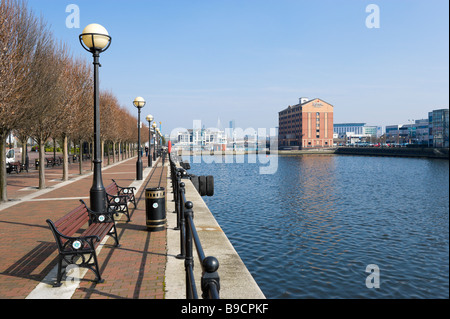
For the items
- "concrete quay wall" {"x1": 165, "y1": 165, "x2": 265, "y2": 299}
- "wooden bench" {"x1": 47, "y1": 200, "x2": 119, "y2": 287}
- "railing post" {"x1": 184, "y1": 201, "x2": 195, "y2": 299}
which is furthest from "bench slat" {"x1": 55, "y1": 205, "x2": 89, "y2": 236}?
"railing post" {"x1": 184, "y1": 201, "x2": 195, "y2": 299}

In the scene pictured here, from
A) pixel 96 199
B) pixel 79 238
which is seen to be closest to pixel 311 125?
pixel 96 199

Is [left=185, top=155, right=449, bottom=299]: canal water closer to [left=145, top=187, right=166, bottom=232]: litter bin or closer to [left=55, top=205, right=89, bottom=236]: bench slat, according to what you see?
[left=145, top=187, right=166, bottom=232]: litter bin

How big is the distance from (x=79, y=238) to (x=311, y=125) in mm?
146541

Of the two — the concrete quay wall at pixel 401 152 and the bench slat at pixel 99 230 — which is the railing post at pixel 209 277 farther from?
the concrete quay wall at pixel 401 152

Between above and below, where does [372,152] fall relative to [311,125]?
below

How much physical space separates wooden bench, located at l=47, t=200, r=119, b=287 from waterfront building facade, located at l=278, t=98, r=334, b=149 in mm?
139912

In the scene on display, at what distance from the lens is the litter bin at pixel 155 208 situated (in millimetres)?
8406

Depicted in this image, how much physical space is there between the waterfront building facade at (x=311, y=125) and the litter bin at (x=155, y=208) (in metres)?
138

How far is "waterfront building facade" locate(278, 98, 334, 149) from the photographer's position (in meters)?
145

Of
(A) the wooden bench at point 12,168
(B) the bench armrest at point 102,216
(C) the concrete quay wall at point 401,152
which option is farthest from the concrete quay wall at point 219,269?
(C) the concrete quay wall at point 401,152

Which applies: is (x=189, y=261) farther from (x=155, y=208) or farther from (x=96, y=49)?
(x=96, y=49)

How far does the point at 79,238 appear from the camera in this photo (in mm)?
5449
